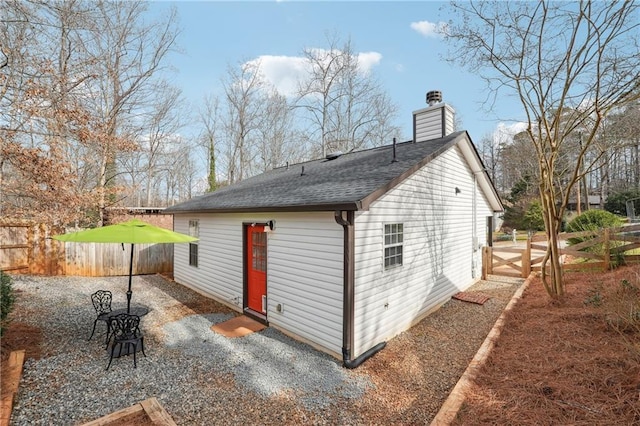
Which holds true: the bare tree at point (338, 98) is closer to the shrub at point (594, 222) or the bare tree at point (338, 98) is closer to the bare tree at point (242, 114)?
the bare tree at point (242, 114)

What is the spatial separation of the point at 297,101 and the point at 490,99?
14.4 metres

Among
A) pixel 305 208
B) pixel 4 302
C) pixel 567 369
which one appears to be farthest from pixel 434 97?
pixel 4 302

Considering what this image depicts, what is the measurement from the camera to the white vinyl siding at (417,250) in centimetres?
532

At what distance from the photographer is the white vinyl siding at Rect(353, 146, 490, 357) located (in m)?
5.32

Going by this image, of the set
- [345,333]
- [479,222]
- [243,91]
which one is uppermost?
[243,91]

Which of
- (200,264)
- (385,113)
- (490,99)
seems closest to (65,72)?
(200,264)

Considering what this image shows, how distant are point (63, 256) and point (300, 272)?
432 inches

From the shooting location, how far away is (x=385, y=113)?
22.1 metres

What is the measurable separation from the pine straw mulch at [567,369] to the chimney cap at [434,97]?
6.43 m

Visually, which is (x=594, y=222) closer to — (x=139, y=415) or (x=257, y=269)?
(x=257, y=269)

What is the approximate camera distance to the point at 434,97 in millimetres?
9266

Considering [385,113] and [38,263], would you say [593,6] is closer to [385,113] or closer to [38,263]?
[385,113]

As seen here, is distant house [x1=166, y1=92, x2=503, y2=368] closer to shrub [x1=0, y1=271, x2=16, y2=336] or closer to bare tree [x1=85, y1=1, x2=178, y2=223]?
shrub [x1=0, y1=271, x2=16, y2=336]

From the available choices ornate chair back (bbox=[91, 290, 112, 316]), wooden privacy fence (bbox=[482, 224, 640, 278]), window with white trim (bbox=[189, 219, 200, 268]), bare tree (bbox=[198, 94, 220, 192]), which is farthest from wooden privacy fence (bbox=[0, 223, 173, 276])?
wooden privacy fence (bbox=[482, 224, 640, 278])
